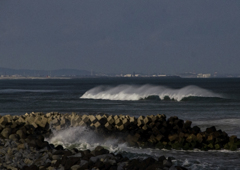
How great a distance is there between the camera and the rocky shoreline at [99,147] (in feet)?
29.9

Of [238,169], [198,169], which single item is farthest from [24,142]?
[238,169]

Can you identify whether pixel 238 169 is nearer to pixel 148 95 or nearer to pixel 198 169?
pixel 198 169

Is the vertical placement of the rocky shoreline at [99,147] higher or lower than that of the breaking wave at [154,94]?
higher

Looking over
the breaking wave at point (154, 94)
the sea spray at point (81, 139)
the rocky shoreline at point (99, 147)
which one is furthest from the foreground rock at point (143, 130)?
the breaking wave at point (154, 94)

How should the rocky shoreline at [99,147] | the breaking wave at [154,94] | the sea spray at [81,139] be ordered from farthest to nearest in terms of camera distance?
the breaking wave at [154,94] → the sea spray at [81,139] → the rocky shoreline at [99,147]

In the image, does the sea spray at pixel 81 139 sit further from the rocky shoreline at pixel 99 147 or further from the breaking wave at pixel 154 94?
the breaking wave at pixel 154 94

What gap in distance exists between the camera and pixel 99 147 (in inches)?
409

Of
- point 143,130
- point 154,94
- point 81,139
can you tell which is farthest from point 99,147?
point 154,94

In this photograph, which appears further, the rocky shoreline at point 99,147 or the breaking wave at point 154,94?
the breaking wave at point 154,94

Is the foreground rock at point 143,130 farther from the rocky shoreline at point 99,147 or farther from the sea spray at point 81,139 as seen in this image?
the sea spray at point 81,139

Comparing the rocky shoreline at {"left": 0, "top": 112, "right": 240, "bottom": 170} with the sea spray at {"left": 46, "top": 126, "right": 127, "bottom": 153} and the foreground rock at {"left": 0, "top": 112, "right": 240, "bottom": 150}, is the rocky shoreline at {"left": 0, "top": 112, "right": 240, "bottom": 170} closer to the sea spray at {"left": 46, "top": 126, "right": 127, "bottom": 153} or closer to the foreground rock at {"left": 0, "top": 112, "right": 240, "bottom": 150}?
the foreground rock at {"left": 0, "top": 112, "right": 240, "bottom": 150}

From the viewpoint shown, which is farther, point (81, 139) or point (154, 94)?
point (154, 94)

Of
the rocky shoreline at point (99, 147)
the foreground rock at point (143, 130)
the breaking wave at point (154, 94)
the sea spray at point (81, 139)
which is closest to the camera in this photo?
the rocky shoreline at point (99, 147)

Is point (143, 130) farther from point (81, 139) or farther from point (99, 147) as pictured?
point (99, 147)
